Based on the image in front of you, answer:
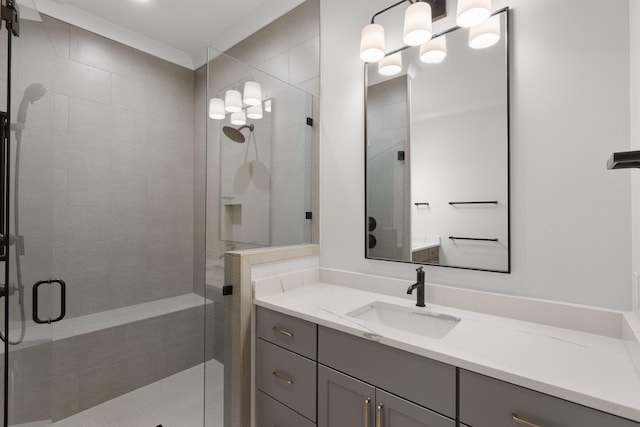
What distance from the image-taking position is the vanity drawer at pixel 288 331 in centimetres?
130

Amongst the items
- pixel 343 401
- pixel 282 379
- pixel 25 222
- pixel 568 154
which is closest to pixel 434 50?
pixel 568 154

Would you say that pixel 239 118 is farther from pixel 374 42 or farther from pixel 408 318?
pixel 408 318

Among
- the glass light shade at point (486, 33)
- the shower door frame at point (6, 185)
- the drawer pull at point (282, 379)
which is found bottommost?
the drawer pull at point (282, 379)

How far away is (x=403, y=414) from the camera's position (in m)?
1.02

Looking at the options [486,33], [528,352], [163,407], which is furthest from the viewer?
[163,407]

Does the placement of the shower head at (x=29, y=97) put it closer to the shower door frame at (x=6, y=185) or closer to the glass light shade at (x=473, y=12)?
the shower door frame at (x=6, y=185)

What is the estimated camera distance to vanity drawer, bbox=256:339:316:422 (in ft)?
4.22

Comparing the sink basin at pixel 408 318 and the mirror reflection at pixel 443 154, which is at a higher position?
the mirror reflection at pixel 443 154

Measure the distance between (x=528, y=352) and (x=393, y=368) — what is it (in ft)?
1.41

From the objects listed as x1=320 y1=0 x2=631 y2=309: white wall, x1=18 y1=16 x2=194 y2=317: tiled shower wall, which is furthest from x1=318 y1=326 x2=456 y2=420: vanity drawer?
x1=18 y1=16 x2=194 y2=317: tiled shower wall

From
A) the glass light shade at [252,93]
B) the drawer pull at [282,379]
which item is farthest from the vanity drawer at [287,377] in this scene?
→ the glass light shade at [252,93]

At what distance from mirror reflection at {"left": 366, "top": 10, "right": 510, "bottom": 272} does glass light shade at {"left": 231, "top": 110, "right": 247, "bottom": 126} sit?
0.73m

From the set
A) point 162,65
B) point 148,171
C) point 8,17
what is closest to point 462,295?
point 8,17

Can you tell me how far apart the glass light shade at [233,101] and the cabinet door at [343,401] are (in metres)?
1.39
